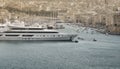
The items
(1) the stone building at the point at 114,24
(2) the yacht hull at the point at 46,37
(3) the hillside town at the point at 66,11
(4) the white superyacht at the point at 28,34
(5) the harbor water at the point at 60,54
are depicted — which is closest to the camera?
(5) the harbor water at the point at 60,54

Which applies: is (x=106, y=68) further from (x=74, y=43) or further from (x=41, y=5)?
(x=41, y=5)

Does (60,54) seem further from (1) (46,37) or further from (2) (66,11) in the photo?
(2) (66,11)

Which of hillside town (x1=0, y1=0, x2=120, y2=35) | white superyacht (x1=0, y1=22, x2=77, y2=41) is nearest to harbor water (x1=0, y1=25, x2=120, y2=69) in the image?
white superyacht (x1=0, y1=22, x2=77, y2=41)

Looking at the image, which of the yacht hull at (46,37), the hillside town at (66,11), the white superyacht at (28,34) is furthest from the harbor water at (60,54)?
the hillside town at (66,11)

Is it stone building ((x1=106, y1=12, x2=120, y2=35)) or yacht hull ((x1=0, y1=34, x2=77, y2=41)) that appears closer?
yacht hull ((x1=0, y1=34, x2=77, y2=41))

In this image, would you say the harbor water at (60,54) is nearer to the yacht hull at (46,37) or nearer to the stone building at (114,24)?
the yacht hull at (46,37)

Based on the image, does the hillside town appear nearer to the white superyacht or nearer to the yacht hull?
the yacht hull
